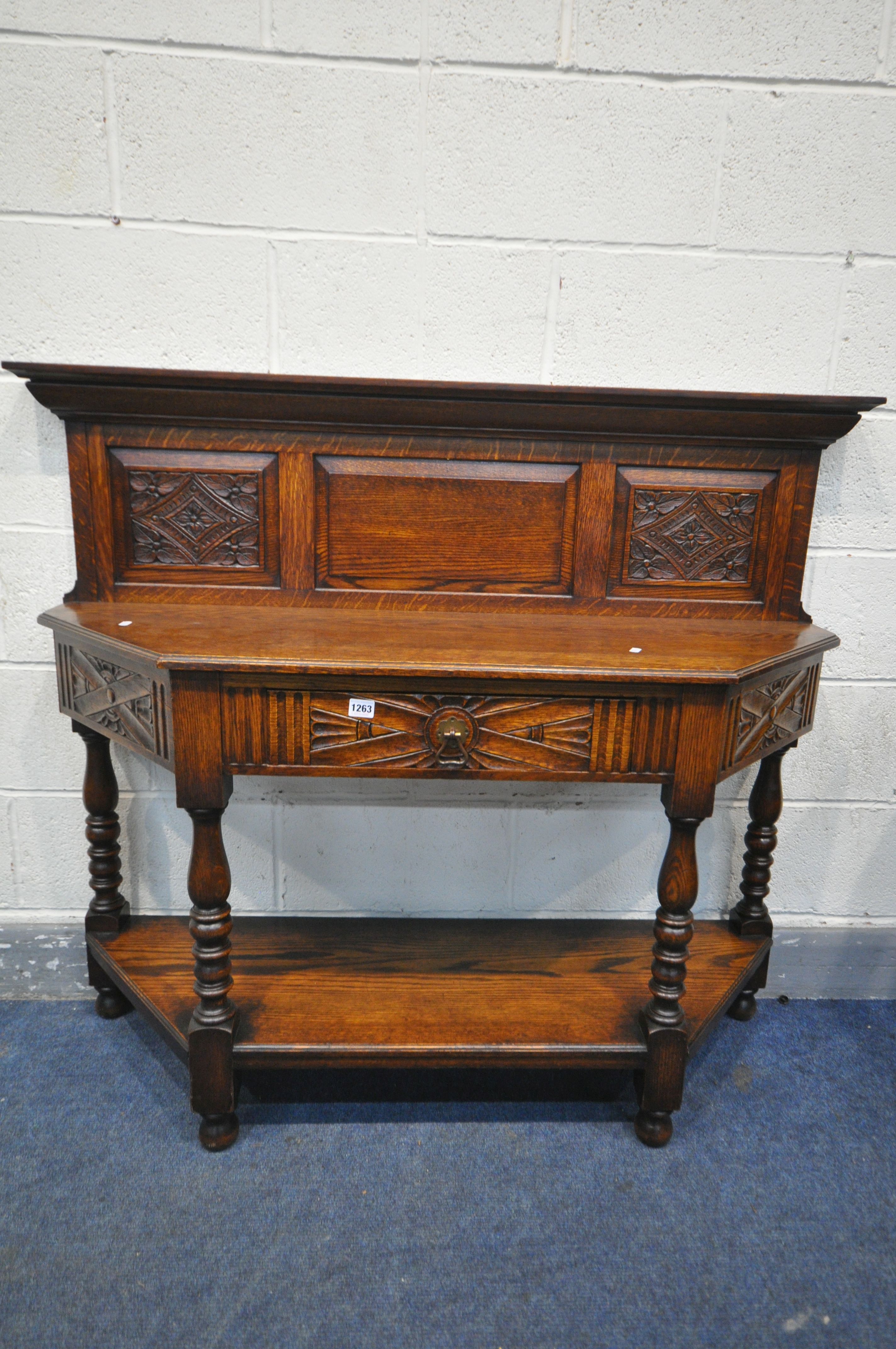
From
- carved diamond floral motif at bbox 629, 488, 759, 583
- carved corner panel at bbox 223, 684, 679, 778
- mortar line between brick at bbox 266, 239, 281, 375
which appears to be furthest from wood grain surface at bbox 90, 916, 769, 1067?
mortar line between brick at bbox 266, 239, 281, 375

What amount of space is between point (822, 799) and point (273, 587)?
129cm

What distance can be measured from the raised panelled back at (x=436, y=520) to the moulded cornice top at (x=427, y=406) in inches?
1.2

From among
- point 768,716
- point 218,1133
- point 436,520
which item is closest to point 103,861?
point 218,1133

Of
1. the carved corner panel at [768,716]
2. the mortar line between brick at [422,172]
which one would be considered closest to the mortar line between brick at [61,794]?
the mortar line between brick at [422,172]

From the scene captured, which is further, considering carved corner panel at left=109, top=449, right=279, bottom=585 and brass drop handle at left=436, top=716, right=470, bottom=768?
carved corner panel at left=109, top=449, right=279, bottom=585

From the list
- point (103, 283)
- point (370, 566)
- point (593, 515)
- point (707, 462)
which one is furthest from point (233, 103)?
point (707, 462)

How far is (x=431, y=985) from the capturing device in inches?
57.4

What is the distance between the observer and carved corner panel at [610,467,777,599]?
153 centimetres

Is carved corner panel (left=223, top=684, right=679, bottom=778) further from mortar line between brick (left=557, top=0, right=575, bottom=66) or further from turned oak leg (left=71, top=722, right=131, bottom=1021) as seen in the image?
mortar line between brick (left=557, top=0, right=575, bottom=66)

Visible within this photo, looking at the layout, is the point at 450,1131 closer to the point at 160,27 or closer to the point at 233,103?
the point at 233,103

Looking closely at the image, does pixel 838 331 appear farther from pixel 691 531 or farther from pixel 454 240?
pixel 454 240

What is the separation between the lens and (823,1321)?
1068mm

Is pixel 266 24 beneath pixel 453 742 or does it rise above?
above

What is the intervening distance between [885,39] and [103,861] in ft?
7.17
